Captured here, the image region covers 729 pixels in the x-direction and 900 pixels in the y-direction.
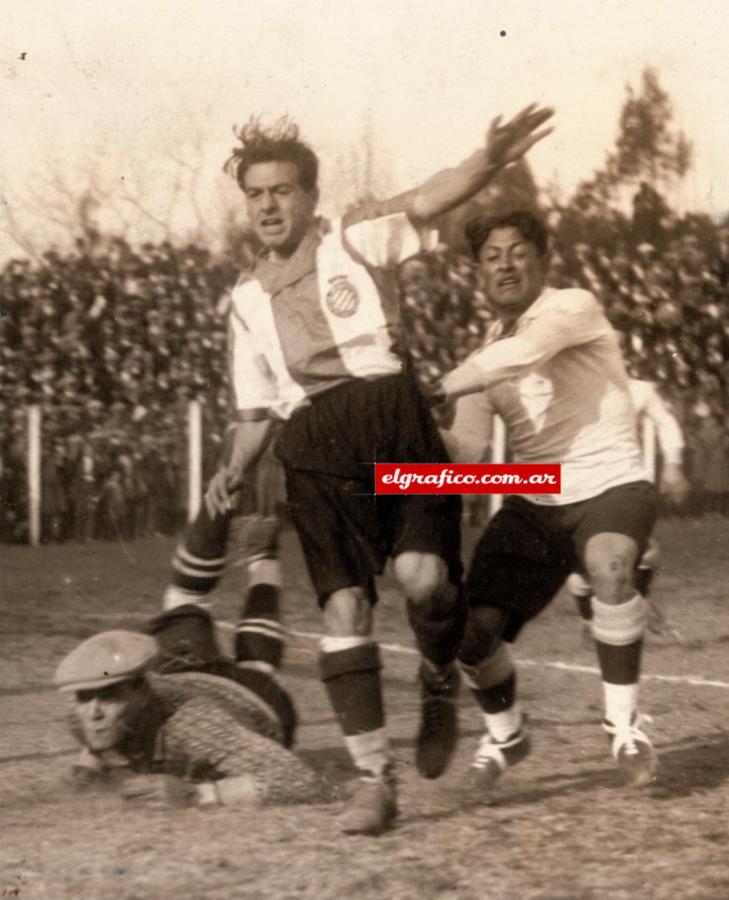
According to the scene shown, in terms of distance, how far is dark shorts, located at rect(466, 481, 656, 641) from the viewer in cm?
365

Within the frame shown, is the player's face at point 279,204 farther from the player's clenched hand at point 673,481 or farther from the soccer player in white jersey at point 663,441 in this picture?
the player's clenched hand at point 673,481

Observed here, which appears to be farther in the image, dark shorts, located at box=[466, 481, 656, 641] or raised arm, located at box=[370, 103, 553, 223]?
dark shorts, located at box=[466, 481, 656, 641]

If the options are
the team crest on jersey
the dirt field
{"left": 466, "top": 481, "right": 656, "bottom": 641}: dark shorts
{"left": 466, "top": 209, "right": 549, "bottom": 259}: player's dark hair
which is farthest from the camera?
{"left": 466, "top": 209, "right": 549, "bottom": 259}: player's dark hair

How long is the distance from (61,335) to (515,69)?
2.72 metres

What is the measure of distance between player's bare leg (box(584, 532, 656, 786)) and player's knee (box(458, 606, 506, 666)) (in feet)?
0.77

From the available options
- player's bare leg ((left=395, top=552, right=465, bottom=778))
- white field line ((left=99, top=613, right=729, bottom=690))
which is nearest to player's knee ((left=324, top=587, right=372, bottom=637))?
player's bare leg ((left=395, top=552, right=465, bottom=778))

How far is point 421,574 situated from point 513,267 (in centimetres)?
86

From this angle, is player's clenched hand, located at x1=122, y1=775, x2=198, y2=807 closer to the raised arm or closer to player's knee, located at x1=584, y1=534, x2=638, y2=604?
player's knee, located at x1=584, y1=534, x2=638, y2=604

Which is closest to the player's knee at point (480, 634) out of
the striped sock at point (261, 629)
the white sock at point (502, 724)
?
the white sock at point (502, 724)

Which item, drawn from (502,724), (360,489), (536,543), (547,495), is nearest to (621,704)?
(502,724)

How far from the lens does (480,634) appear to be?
365 centimetres

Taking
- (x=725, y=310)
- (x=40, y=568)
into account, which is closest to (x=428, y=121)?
(x=725, y=310)

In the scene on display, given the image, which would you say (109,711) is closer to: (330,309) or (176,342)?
(330,309)

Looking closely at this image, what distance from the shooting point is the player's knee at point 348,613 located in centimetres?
333
